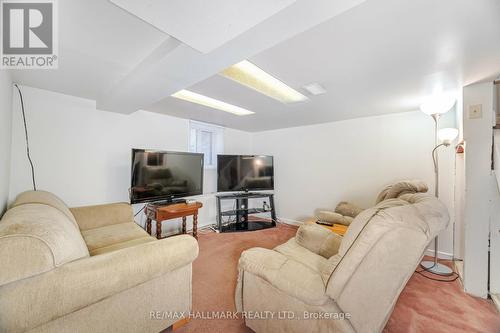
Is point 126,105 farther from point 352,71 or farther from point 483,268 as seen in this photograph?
point 483,268

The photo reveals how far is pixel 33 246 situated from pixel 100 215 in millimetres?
1568

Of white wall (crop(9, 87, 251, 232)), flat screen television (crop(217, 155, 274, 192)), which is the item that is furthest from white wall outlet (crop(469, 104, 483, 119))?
white wall (crop(9, 87, 251, 232))

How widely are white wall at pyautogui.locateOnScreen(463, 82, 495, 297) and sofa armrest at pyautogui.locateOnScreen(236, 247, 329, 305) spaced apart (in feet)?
6.28

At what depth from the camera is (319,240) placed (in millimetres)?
1713

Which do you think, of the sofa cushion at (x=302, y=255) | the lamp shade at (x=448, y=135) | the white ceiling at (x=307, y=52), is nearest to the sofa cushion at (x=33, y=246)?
the white ceiling at (x=307, y=52)

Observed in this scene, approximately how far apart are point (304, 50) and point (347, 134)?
8.01ft

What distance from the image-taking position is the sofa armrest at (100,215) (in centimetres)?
203

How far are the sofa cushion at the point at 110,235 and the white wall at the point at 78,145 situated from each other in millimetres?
663

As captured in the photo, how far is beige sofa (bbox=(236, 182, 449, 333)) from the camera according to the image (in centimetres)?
89

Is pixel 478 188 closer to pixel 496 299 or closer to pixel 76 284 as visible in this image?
pixel 496 299

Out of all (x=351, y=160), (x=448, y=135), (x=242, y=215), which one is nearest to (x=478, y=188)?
(x=448, y=135)

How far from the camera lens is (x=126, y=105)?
2273 mm

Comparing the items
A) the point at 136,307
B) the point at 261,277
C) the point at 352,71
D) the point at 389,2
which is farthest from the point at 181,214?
the point at 389,2

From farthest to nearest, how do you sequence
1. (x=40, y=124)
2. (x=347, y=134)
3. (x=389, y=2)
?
(x=347, y=134) < (x=40, y=124) < (x=389, y=2)
